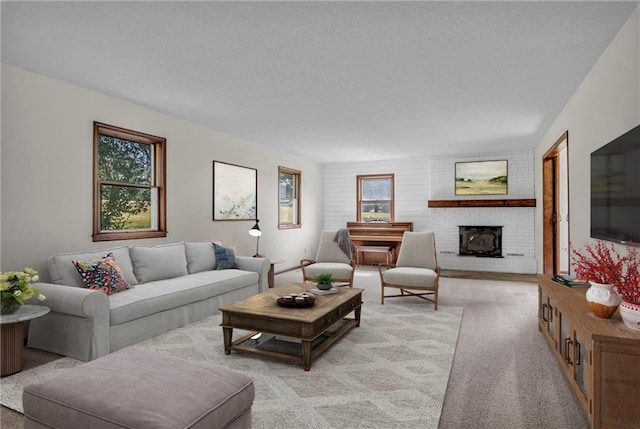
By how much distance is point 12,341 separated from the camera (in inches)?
107

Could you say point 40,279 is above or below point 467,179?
below

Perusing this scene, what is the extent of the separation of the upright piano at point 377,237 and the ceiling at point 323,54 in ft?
12.0

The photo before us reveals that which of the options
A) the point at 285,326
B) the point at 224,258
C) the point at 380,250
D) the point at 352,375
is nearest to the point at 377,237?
the point at 380,250

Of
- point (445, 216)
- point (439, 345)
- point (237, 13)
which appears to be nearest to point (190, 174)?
point (237, 13)

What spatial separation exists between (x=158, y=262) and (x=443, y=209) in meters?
6.20

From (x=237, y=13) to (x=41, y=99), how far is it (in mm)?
2432

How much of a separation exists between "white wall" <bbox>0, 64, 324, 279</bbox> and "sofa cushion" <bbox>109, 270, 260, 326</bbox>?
0.90m

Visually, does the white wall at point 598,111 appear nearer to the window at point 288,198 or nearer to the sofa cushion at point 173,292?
the sofa cushion at point 173,292

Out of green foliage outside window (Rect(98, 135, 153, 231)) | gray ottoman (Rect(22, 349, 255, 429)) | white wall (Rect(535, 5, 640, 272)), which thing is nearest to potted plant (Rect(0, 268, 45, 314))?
gray ottoman (Rect(22, 349, 255, 429))

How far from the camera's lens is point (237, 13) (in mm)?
2475

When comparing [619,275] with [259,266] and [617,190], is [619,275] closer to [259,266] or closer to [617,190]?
[617,190]

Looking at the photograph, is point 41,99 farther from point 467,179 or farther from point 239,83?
point 467,179

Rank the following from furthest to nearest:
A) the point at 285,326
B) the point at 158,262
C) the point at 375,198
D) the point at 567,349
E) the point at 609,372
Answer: the point at 375,198, the point at 158,262, the point at 285,326, the point at 567,349, the point at 609,372

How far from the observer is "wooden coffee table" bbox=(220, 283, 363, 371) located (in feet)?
9.43
